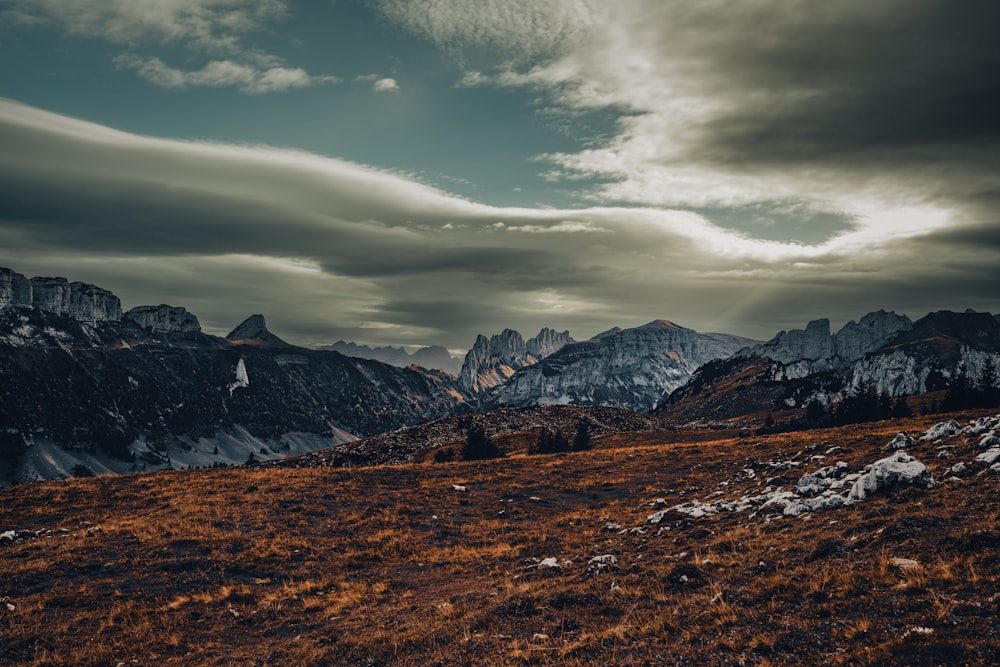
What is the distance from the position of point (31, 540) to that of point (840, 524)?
41734mm

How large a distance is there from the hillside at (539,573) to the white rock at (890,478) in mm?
128

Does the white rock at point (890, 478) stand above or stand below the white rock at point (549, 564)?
above

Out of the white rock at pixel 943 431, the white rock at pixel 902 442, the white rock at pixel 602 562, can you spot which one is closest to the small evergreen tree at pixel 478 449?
the white rock at pixel 902 442

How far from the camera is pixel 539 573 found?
21.9 m

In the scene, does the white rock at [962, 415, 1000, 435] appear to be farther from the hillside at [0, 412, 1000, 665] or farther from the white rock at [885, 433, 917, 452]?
the white rock at [885, 433, 917, 452]

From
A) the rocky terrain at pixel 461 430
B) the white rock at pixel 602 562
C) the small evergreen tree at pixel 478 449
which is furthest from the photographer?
the rocky terrain at pixel 461 430

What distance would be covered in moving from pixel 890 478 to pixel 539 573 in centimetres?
1459

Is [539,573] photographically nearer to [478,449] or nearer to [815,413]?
[478,449]

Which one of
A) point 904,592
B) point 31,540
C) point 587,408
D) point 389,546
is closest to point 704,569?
point 904,592

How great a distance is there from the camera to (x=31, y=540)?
102ft

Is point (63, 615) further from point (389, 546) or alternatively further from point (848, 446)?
point (848, 446)

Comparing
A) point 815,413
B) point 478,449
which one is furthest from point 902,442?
point 815,413

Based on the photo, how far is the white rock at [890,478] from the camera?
822 inches

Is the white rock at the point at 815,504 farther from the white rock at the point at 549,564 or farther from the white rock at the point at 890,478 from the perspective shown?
the white rock at the point at 549,564
